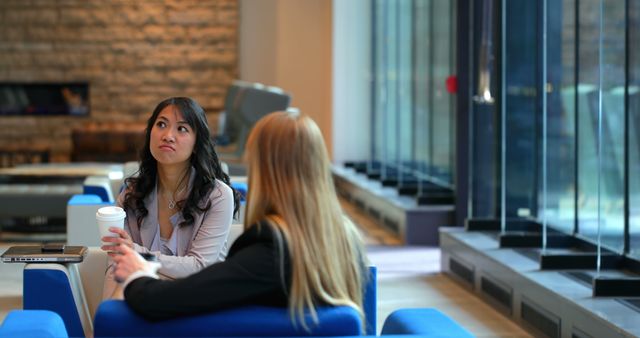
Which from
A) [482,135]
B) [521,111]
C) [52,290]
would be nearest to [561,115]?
[521,111]

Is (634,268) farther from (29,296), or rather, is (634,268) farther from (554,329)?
(29,296)

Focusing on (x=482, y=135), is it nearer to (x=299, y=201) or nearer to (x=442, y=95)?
(x=442, y=95)

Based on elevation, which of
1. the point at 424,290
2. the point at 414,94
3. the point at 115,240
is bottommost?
the point at 424,290

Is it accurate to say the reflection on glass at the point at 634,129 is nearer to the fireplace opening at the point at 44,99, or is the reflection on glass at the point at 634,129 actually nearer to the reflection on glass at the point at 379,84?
the reflection on glass at the point at 379,84

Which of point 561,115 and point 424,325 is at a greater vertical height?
point 561,115

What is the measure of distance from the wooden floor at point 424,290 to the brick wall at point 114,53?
7.11 metres

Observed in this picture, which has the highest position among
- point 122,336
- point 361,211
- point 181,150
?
point 181,150

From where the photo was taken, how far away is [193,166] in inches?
140

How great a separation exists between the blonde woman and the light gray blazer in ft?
2.98

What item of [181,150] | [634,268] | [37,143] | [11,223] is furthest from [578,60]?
[37,143]

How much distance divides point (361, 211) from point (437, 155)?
1.49 metres

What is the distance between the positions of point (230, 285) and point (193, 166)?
50.7 inches

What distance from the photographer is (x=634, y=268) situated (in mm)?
5184

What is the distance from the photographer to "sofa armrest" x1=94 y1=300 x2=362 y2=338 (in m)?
2.32
